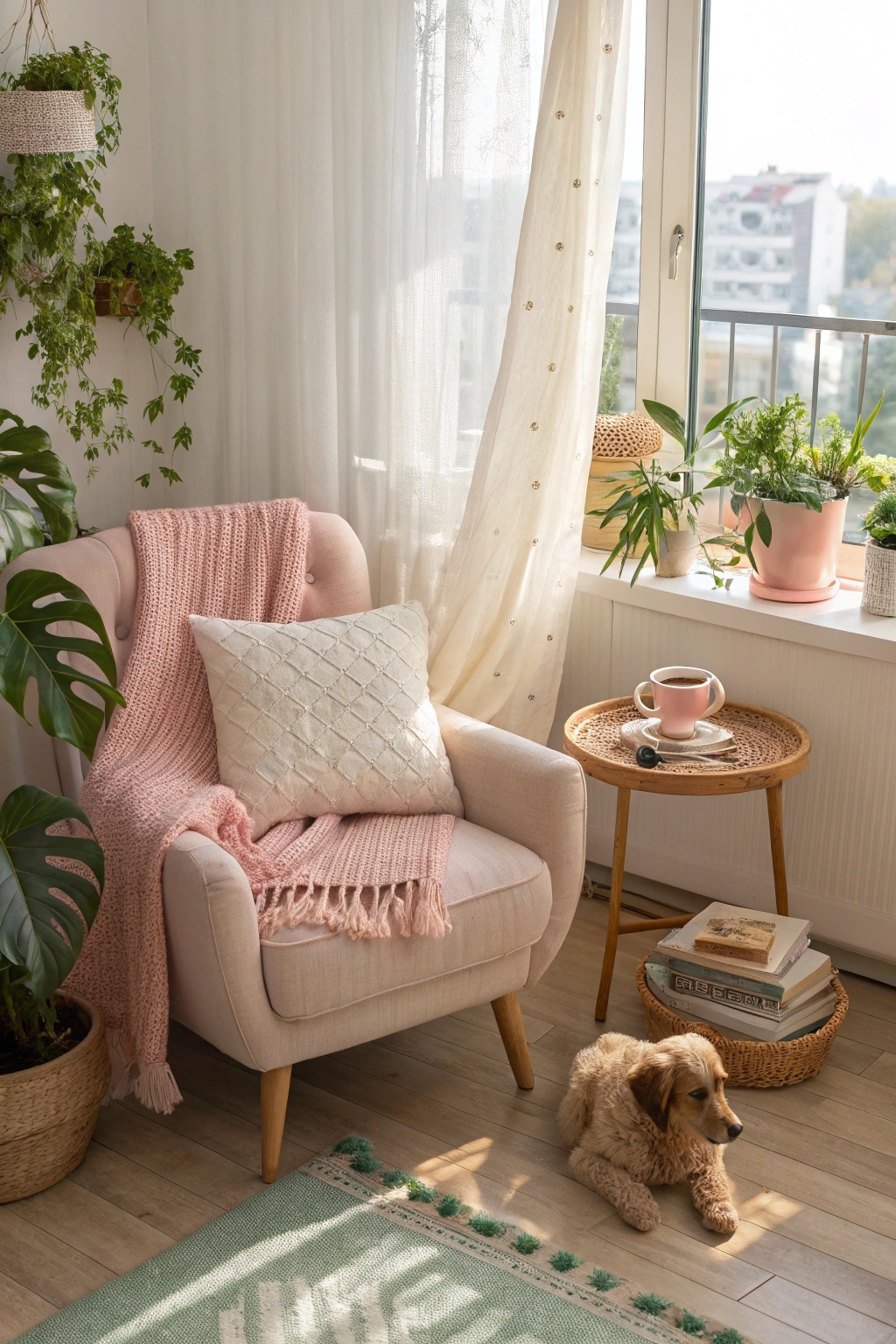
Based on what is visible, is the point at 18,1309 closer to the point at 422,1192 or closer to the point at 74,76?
the point at 422,1192

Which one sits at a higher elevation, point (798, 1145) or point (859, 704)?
point (859, 704)

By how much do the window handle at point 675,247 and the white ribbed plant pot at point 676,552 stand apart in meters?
0.56

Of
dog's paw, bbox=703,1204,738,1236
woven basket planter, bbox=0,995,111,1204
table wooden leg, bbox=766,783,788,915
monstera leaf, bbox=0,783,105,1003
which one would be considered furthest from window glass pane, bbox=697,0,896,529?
woven basket planter, bbox=0,995,111,1204

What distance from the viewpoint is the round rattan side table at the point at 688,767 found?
2.23 metres

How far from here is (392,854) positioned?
6.91 feet

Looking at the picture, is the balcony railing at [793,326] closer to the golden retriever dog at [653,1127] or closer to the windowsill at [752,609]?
the windowsill at [752,609]

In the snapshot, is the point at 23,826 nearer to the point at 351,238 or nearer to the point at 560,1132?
the point at 560,1132

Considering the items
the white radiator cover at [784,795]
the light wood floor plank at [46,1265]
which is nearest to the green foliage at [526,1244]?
the light wood floor plank at [46,1265]

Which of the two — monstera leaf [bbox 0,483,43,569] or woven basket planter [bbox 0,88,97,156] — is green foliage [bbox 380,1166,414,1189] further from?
woven basket planter [bbox 0,88,97,156]

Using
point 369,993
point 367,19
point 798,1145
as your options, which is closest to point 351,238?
point 367,19

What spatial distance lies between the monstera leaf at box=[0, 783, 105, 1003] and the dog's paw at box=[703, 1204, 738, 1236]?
99cm

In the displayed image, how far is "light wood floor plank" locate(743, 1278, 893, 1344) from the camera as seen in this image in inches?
67.6

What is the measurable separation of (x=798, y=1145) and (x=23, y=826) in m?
1.32

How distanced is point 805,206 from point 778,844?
128 cm
